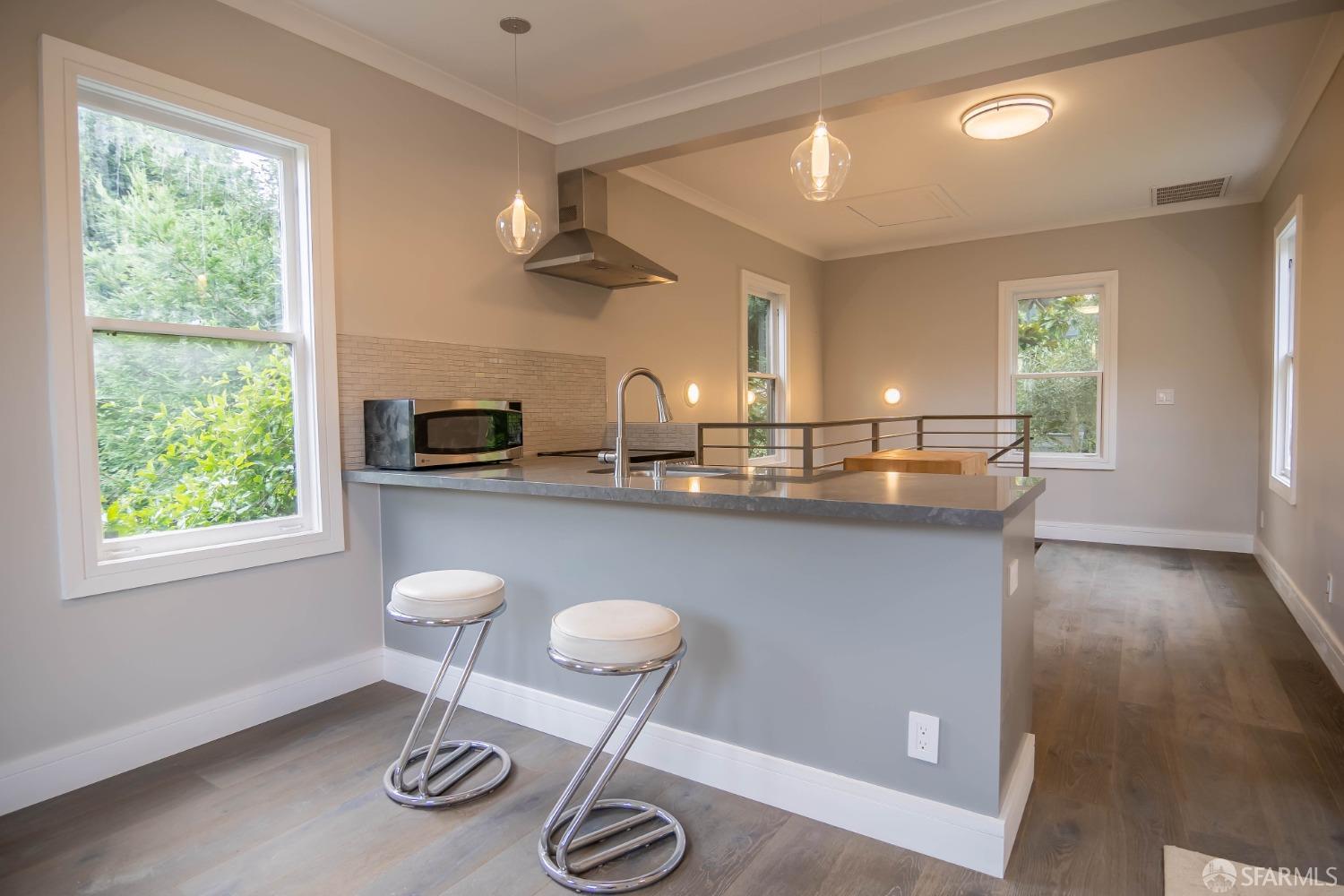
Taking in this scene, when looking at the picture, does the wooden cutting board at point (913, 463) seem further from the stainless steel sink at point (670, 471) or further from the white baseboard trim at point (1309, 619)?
the white baseboard trim at point (1309, 619)

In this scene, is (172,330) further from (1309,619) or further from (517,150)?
(1309,619)

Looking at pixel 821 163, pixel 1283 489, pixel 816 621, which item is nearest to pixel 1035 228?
pixel 1283 489

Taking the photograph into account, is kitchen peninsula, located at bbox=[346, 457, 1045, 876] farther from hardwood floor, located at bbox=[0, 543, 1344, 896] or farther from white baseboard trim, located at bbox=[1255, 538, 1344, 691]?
white baseboard trim, located at bbox=[1255, 538, 1344, 691]

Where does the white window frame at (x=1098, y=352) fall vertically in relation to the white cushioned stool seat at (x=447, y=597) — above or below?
above

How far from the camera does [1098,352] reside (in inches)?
227

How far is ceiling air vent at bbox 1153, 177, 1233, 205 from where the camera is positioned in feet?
15.7

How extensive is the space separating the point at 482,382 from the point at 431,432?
73 cm

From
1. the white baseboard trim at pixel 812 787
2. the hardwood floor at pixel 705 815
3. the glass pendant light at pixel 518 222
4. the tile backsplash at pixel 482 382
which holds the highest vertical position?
the glass pendant light at pixel 518 222

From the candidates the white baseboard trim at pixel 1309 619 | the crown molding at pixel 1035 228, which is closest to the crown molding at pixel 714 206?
the crown molding at pixel 1035 228

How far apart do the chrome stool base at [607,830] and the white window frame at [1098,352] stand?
16.9 ft

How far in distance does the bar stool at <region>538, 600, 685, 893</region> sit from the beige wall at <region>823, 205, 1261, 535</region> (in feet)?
17.1

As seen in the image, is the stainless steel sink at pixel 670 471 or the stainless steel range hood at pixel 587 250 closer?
the stainless steel sink at pixel 670 471

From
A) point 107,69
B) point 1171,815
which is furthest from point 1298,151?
point 107,69

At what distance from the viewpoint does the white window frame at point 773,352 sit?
5.51 m
